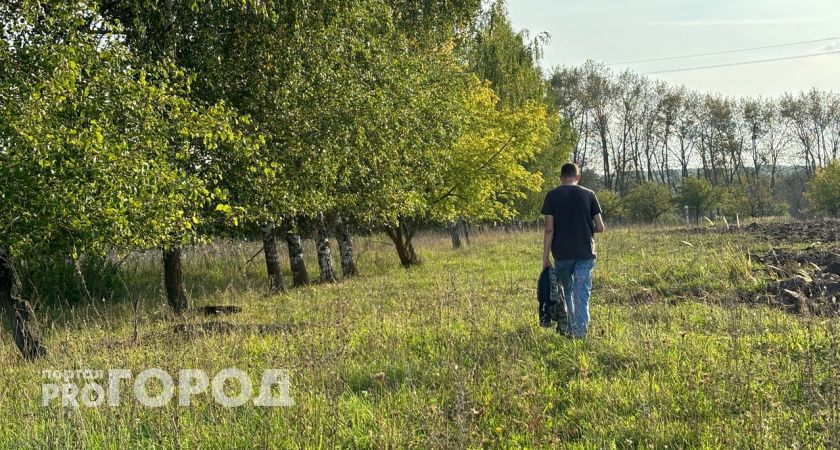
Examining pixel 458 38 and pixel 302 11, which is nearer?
pixel 302 11

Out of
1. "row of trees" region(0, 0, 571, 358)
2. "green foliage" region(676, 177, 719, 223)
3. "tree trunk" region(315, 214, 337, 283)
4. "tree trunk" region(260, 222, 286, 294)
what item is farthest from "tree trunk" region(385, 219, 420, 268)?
"green foliage" region(676, 177, 719, 223)

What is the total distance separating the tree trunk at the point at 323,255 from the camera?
1552cm

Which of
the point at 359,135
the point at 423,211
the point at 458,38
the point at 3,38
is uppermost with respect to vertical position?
the point at 458,38

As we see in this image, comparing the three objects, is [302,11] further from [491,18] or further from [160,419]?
[491,18]

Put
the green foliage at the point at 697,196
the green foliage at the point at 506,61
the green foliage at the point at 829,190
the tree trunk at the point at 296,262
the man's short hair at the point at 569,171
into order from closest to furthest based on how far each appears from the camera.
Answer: the man's short hair at the point at 569,171, the tree trunk at the point at 296,262, the green foliage at the point at 506,61, the green foliage at the point at 829,190, the green foliage at the point at 697,196

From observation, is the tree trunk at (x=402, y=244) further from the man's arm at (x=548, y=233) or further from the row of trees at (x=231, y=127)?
the man's arm at (x=548, y=233)

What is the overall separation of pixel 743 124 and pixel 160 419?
59019 millimetres

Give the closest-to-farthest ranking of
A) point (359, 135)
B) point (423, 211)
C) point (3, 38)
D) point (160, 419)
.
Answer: point (160, 419) < point (3, 38) < point (359, 135) < point (423, 211)

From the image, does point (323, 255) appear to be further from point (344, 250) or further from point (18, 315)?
point (18, 315)

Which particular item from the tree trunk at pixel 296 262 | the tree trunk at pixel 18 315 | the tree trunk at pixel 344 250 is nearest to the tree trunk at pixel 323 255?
the tree trunk at pixel 296 262

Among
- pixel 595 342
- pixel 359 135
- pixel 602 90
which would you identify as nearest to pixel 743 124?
pixel 602 90

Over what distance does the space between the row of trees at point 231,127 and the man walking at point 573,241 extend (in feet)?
14.4

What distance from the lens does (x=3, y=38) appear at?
7.13 meters
